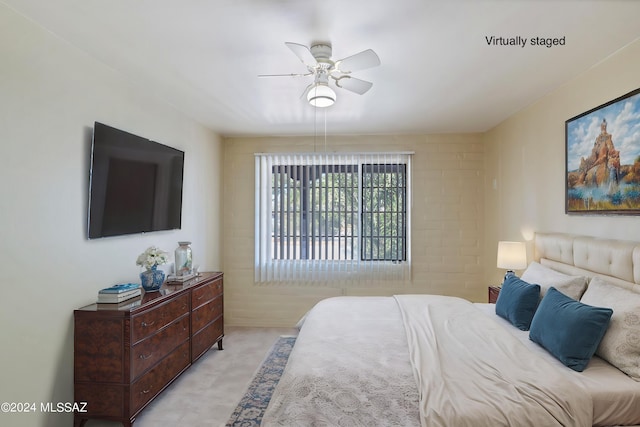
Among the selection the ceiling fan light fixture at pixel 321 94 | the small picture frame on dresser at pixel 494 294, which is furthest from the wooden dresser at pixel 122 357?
the small picture frame on dresser at pixel 494 294

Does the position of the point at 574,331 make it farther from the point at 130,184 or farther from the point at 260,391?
the point at 130,184

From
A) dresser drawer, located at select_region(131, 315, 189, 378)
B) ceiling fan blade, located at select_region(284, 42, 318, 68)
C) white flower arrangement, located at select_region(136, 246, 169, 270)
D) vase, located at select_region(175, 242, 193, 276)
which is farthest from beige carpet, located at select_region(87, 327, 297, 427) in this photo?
ceiling fan blade, located at select_region(284, 42, 318, 68)

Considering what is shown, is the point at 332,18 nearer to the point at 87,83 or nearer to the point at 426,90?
the point at 426,90

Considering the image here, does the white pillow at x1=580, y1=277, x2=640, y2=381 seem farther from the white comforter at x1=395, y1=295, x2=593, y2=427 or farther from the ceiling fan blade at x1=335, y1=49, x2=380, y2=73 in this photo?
the ceiling fan blade at x1=335, y1=49, x2=380, y2=73

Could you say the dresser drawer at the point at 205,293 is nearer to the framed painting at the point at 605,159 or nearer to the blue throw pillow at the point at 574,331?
the blue throw pillow at the point at 574,331

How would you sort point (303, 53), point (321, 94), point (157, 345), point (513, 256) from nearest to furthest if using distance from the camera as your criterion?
point (303, 53), point (321, 94), point (157, 345), point (513, 256)

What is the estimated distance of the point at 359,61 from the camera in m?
2.12

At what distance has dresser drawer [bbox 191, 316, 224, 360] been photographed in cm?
329

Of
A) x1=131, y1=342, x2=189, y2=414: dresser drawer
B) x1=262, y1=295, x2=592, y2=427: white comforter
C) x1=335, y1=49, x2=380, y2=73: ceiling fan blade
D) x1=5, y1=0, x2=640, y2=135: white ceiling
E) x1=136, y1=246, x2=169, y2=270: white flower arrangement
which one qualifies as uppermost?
x1=5, y1=0, x2=640, y2=135: white ceiling

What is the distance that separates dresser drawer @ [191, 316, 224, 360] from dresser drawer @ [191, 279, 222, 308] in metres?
0.29

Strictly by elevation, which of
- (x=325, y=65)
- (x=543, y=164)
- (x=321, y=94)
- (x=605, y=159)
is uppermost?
(x=325, y=65)

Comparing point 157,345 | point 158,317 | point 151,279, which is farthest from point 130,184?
point 157,345

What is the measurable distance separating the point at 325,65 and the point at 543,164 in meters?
2.33

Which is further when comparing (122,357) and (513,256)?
(513,256)
